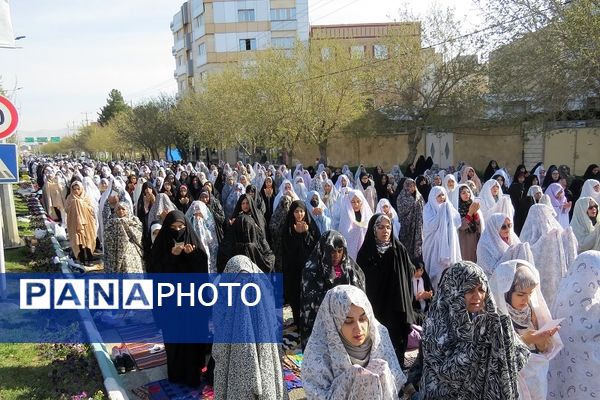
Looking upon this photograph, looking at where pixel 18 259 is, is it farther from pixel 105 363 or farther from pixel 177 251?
pixel 177 251

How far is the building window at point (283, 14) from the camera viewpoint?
1684 inches

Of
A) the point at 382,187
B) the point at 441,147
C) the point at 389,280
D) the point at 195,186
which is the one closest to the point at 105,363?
the point at 389,280

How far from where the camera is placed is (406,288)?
456 centimetres

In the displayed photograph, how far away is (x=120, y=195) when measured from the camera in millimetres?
7988

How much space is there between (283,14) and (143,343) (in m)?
40.7

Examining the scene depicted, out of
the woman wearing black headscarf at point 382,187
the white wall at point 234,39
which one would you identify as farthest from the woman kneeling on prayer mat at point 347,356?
the white wall at point 234,39

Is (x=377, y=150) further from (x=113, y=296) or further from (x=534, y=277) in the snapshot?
(x=534, y=277)

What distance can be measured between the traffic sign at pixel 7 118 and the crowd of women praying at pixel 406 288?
1.39 m

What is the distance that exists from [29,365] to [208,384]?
1811mm

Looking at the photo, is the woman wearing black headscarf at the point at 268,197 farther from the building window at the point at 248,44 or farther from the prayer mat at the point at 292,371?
the building window at the point at 248,44

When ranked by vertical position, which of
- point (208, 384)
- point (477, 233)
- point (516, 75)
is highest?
point (516, 75)

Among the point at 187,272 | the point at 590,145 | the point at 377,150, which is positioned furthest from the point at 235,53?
the point at 187,272

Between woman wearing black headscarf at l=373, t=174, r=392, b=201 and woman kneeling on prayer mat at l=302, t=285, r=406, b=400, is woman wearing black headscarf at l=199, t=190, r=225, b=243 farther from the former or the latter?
woman kneeling on prayer mat at l=302, t=285, r=406, b=400

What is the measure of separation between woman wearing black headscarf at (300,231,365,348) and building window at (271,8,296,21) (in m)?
41.4
